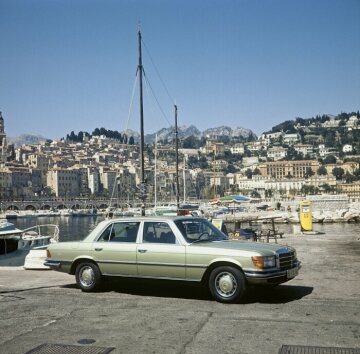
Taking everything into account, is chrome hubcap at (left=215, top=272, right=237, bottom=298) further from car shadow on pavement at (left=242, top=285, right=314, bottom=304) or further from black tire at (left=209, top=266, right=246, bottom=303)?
car shadow on pavement at (left=242, top=285, right=314, bottom=304)

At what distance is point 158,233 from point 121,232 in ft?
2.61

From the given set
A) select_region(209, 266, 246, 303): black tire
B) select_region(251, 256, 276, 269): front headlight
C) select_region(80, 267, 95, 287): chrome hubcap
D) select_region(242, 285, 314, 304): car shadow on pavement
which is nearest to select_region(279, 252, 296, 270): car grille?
select_region(251, 256, 276, 269): front headlight

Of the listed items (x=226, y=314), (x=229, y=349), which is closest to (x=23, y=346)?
(x=229, y=349)

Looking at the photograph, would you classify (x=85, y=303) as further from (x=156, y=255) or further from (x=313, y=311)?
(x=313, y=311)

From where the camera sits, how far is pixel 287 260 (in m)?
8.70

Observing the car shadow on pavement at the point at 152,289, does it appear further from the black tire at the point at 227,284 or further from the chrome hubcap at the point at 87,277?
the black tire at the point at 227,284

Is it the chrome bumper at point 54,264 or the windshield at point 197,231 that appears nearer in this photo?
the windshield at point 197,231

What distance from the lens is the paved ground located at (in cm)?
605

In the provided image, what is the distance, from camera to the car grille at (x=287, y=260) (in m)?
8.52

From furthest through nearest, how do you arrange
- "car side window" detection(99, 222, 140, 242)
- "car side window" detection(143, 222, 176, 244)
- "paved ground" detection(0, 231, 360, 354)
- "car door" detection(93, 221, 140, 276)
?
"car side window" detection(99, 222, 140, 242) → "car door" detection(93, 221, 140, 276) → "car side window" detection(143, 222, 176, 244) → "paved ground" detection(0, 231, 360, 354)

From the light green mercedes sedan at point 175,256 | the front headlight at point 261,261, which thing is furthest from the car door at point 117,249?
the front headlight at point 261,261

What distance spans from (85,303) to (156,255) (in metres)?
1.37

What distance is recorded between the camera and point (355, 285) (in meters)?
9.76

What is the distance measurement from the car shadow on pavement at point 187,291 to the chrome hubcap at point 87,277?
0.75ft
